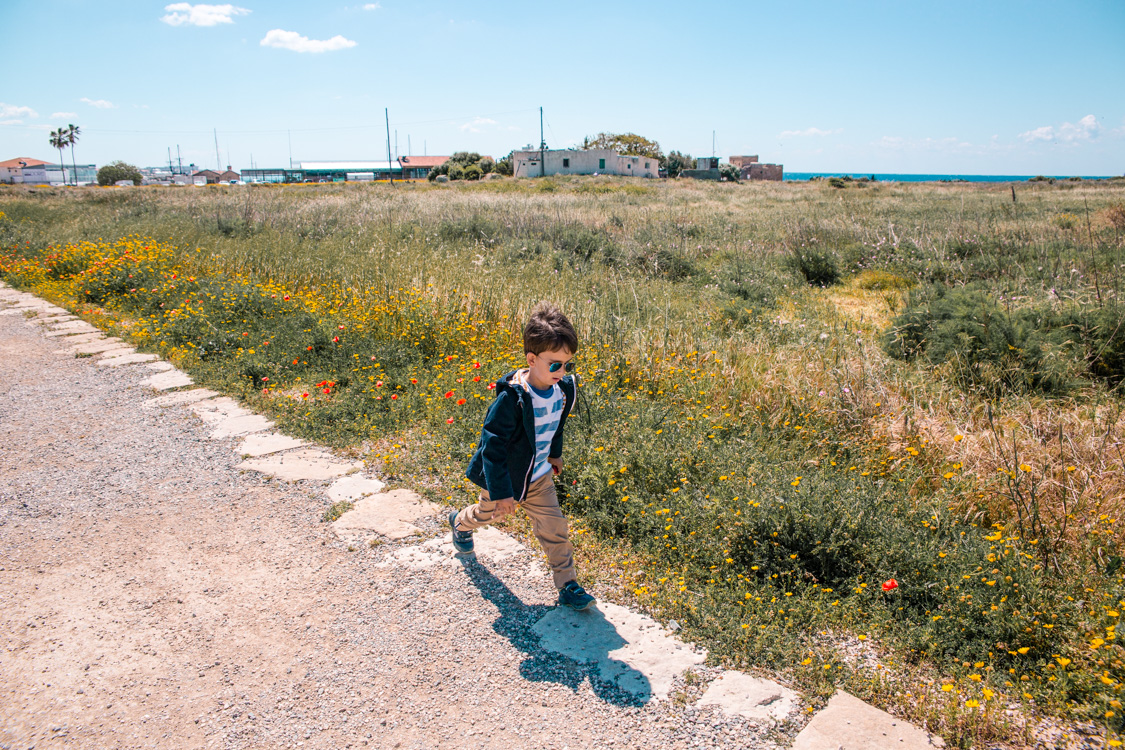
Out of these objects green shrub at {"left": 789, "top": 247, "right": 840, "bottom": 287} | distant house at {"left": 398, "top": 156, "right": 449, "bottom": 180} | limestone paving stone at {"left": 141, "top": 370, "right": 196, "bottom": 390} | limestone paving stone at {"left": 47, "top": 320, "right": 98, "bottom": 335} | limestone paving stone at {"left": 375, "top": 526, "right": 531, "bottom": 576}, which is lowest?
limestone paving stone at {"left": 375, "top": 526, "right": 531, "bottom": 576}

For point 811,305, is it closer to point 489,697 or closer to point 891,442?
point 891,442

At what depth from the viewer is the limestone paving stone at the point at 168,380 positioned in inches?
223

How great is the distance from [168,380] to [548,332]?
16.2ft

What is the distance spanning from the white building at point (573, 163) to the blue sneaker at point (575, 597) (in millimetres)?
61344

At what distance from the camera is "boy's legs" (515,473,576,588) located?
272 centimetres

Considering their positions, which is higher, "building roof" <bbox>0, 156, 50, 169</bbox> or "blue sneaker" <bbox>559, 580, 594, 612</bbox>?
"building roof" <bbox>0, 156, 50, 169</bbox>

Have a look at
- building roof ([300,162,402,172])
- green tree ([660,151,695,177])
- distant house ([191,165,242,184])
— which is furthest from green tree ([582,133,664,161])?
distant house ([191,165,242,184])

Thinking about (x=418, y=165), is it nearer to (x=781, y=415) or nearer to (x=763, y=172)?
(x=763, y=172)

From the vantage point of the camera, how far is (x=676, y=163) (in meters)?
76.7

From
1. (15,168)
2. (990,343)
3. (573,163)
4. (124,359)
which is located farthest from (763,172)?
(15,168)

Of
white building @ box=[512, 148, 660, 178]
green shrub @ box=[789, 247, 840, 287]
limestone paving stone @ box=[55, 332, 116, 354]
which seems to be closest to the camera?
limestone paving stone @ box=[55, 332, 116, 354]

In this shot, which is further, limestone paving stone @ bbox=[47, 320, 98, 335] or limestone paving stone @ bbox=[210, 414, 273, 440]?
limestone paving stone @ bbox=[47, 320, 98, 335]

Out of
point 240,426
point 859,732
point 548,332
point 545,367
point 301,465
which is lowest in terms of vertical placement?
point 859,732

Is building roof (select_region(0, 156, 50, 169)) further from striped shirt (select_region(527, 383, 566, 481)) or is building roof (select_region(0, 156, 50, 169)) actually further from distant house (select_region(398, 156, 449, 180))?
striped shirt (select_region(527, 383, 566, 481))
